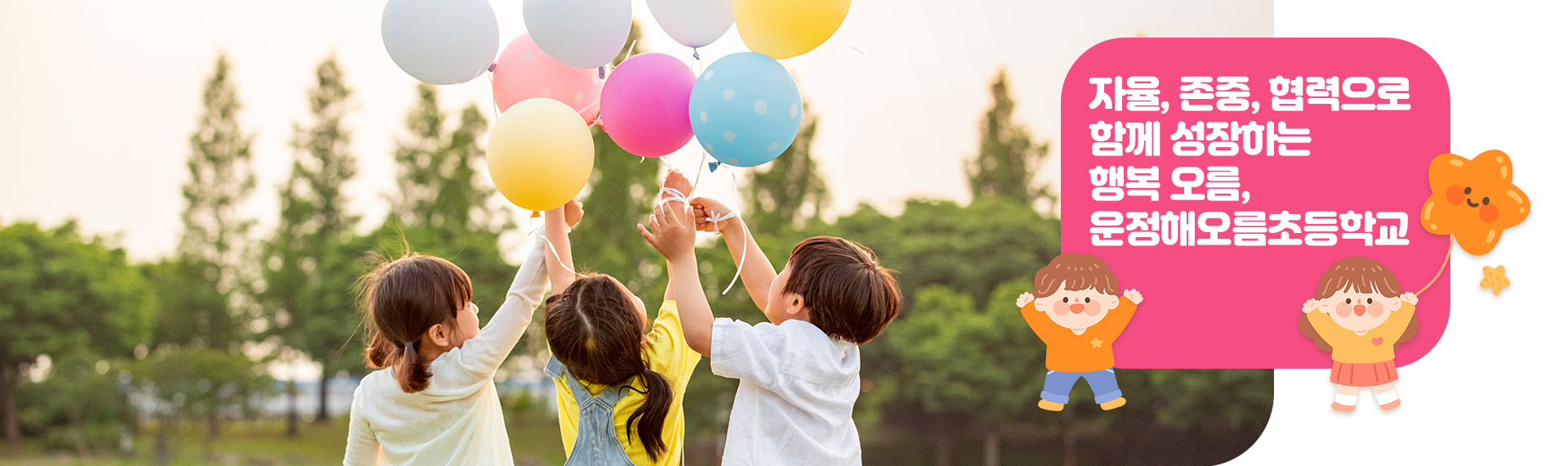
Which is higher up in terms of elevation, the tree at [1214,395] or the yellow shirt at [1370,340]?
the yellow shirt at [1370,340]

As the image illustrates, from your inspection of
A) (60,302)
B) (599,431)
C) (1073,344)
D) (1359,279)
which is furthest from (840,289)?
(60,302)

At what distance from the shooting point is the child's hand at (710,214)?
2309mm

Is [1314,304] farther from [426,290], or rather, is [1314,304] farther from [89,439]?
[89,439]

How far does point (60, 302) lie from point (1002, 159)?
1362cm

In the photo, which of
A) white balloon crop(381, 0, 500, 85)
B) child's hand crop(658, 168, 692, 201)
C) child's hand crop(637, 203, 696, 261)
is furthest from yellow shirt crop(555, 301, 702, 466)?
white balloon crop(381, 0, 500, 85)

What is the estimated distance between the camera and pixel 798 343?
6.68 feet

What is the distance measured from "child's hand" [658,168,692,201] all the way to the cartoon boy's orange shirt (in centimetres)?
375

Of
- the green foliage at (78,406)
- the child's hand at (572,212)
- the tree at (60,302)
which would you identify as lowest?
the green foliage at (78,406)

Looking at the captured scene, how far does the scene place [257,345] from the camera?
50.3ft

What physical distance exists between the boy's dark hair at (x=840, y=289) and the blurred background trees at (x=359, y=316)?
1192 centimetres

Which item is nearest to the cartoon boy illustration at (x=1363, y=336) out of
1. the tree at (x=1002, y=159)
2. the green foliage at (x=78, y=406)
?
the tree at (x=1002, y=159)

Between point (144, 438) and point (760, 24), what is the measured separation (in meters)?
15.9

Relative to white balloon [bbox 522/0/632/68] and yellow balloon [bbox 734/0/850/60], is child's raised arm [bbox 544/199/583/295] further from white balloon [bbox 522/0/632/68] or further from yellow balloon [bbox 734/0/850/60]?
yellow balloon [bbox 734/0/850/60]

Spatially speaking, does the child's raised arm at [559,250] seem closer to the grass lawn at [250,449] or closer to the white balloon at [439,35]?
the white balloon at [439,35]
